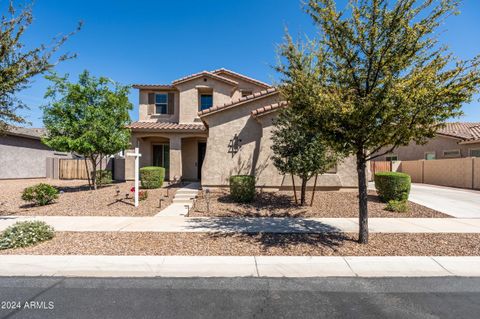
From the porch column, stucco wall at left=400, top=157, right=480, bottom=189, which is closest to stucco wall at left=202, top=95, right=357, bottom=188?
the porch column

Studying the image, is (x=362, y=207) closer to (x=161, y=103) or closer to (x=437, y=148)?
(x=161, y=103)

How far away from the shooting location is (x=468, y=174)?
1498cm

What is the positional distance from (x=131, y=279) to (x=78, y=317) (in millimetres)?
1069

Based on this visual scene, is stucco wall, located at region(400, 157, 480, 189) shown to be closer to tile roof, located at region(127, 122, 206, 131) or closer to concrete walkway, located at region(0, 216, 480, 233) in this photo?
concrete walkway, located at region(0, 216, 480, 233)

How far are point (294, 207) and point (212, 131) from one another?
606cm

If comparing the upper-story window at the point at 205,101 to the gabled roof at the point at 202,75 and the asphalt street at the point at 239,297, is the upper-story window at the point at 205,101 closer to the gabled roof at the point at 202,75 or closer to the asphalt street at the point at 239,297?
the gabled roof at the point at 202,75

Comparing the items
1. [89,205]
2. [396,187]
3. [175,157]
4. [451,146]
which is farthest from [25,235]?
[451,146]

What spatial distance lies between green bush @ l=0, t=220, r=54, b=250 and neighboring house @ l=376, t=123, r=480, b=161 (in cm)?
2038

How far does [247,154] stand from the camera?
12570mm

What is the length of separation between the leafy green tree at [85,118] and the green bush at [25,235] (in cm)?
635

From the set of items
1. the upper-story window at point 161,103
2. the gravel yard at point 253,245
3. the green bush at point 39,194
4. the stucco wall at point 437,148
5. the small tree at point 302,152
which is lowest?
the gravel yard at point 253,245

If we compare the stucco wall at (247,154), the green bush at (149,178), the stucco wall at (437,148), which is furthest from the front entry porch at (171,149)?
the stucco wall at (437,148)

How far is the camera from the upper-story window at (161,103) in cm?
1788

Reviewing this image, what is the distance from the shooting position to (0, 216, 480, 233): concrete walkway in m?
6.88
